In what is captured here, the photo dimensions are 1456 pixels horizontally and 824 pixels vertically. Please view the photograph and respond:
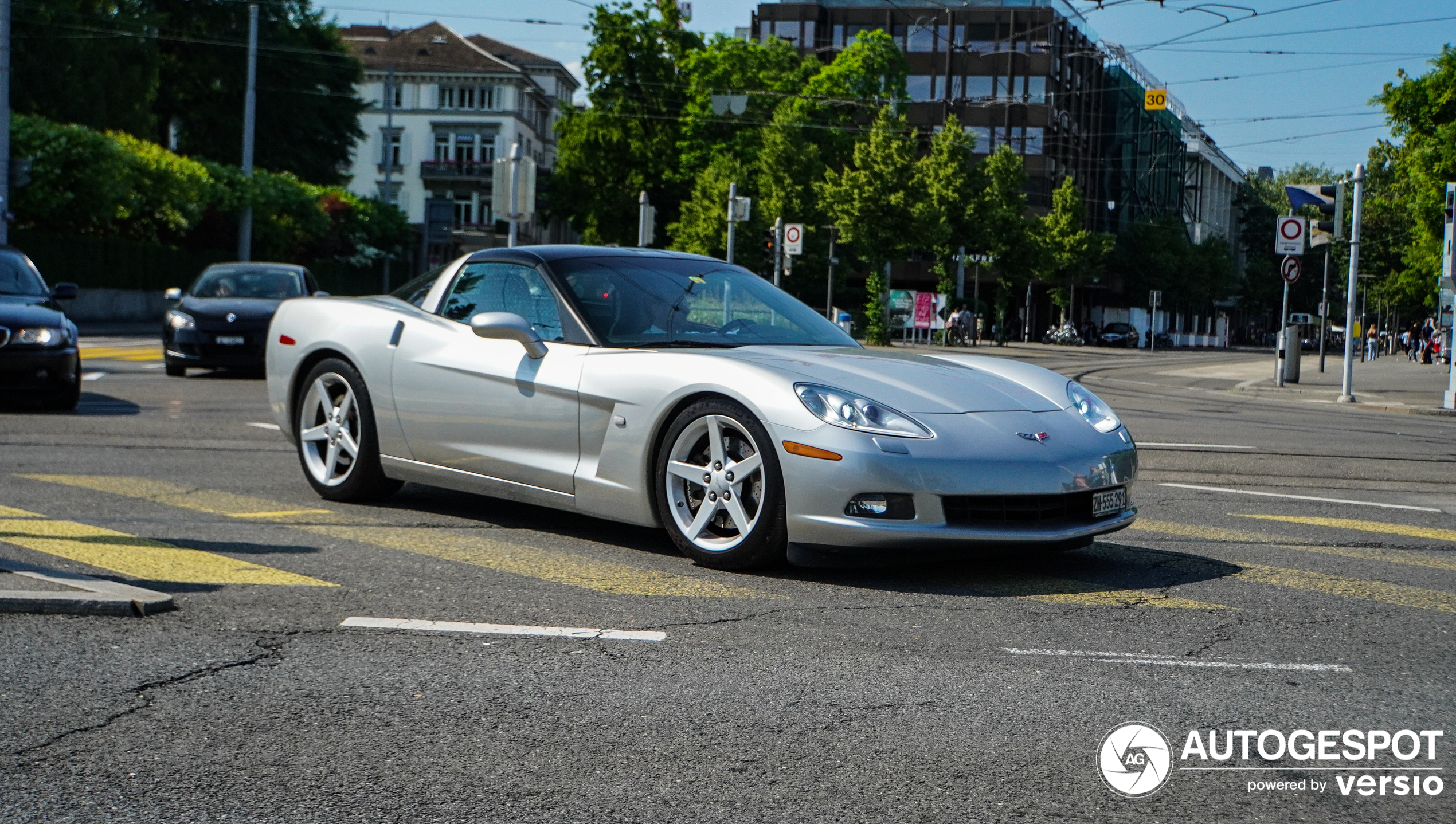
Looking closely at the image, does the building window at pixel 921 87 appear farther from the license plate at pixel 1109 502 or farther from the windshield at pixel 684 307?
the license plate at pixel 1109 502

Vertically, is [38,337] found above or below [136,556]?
above

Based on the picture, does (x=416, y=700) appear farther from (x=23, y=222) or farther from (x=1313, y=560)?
(x=23, y=222)

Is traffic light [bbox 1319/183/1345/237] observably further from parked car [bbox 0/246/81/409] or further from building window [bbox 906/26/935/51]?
building window [bbox 906/26/935/51]

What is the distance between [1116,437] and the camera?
6.03m

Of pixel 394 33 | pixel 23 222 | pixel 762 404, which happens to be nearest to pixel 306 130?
pixel 23 222

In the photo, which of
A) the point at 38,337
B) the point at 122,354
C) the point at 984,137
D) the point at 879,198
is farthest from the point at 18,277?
the point at 984,137

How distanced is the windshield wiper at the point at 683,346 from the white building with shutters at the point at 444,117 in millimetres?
90648

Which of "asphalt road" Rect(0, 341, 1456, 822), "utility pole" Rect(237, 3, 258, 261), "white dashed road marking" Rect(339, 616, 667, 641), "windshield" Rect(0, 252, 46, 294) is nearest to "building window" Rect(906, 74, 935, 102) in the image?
"utility pole" Rect(237, 3, 258, 261)

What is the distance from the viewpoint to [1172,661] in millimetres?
4344

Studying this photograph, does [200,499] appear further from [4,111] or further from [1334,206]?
[1334,206]

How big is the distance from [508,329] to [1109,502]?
99.9 inches

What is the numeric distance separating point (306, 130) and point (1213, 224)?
7477 centimetres

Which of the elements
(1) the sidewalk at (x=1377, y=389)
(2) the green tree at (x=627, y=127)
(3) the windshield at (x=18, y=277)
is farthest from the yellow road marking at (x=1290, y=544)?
(2) the green tree at (x=627, y=127)

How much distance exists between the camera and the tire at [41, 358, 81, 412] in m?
12.5
